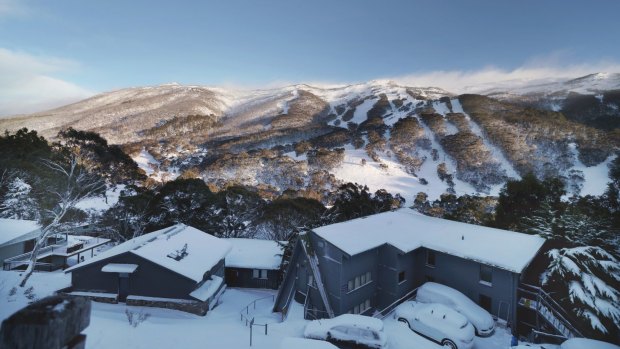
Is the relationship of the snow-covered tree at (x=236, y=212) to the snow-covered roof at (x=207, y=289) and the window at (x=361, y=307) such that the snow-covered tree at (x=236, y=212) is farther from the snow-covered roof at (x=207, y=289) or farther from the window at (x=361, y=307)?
the window at (x=361, y=307)

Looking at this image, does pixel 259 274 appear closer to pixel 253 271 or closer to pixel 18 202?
pixel 253 271

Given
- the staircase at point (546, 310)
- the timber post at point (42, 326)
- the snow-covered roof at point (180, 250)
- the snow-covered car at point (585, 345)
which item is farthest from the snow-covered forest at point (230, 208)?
the timber post at point (42, 326)

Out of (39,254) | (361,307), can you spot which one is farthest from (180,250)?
(39,254)

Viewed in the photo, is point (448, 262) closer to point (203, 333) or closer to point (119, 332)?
point (203, 333)

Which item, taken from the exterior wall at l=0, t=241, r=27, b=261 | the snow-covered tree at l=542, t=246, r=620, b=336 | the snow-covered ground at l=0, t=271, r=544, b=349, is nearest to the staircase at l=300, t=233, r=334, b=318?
the snow-covered ground at l=0, t=271, r=544, b=349

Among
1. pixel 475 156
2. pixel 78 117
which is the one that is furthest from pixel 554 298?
pixel 78 117
